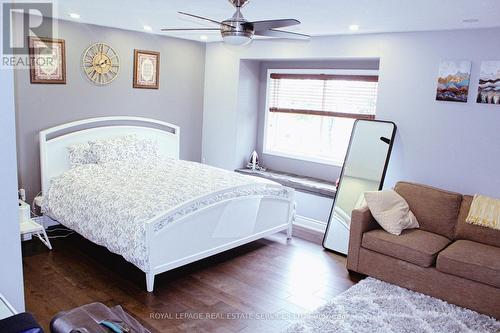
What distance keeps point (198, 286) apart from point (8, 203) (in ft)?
6.55

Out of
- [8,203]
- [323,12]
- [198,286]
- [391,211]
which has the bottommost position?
[198,286]

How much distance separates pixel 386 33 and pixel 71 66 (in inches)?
136

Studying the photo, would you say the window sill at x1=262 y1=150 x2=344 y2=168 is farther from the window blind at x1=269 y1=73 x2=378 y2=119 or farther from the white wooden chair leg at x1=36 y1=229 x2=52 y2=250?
the white wooden chair leg at x1=36 y1=229 x2=52 y2=250

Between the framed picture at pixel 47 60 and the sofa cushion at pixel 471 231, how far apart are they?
4337mm

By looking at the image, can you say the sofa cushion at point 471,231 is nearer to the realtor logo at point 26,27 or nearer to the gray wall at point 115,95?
the gray wall at point 115,95

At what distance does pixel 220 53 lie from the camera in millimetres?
6152

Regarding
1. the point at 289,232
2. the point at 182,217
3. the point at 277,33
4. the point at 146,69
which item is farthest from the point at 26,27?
the point at 289,232

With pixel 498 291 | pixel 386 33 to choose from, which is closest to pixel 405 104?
pixel 386 33

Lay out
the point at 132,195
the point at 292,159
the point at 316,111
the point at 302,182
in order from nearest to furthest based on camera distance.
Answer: the point at 132,195, the point at 302,182, the point at 316,111, the point at 292,159

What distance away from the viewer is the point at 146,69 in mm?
5621

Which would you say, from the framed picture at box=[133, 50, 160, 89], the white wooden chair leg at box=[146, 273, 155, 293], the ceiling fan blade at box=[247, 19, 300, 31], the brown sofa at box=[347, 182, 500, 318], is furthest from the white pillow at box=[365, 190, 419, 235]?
the framed picture at box=[133, 50, 160, 89]

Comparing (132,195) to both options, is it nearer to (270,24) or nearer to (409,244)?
(270,24)

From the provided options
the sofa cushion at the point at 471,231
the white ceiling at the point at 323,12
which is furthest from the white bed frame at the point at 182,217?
the sofa cushion at the point at 471,231

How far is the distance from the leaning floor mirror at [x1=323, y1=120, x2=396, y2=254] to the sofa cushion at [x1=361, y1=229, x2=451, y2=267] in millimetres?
596
